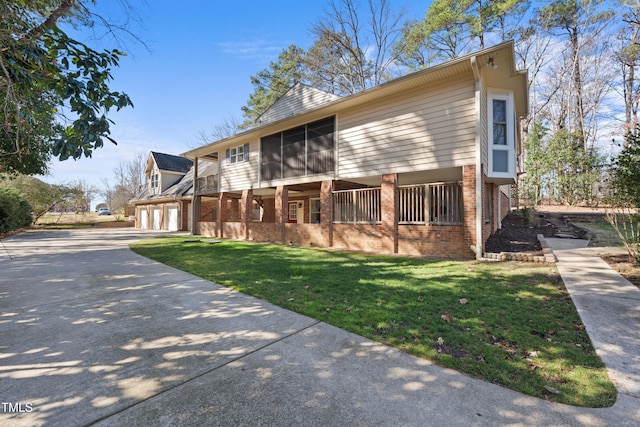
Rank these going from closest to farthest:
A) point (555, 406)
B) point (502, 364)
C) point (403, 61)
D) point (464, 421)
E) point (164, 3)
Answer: point (464, 421)
point (555, 406)
point (502, 364)
point (164, 3)
point (403, 61)

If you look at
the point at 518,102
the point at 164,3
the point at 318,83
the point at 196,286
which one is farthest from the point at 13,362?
the point at 318,83

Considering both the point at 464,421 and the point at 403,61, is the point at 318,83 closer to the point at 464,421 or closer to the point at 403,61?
the point at 403,61

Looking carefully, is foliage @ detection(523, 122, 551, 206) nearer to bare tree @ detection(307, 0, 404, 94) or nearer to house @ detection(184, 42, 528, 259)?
house @ detection(184, 42, 528, 259)

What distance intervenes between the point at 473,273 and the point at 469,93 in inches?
203

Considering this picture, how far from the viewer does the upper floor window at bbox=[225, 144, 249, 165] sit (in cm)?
1516

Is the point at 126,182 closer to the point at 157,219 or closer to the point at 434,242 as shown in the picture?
the point at 157,219

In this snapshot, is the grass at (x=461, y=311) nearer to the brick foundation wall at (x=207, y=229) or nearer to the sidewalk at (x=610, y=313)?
the sidewalk at (x=610, y=313)

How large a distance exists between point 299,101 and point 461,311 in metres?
13.8

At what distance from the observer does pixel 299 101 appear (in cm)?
1515

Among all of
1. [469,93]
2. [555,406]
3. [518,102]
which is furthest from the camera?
[518,102]

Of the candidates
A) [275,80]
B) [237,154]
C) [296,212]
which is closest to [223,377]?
[237,154]

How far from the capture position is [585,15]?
18719 mm

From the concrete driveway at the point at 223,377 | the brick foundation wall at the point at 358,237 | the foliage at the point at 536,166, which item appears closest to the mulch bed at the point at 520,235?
the brick foundation wall at the point at 358,237

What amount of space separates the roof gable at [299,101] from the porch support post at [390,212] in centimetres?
632
